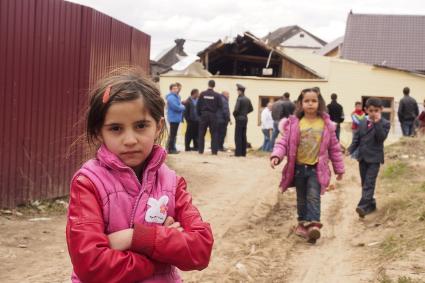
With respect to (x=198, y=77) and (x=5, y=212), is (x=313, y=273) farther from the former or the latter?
(x=198, y=77)

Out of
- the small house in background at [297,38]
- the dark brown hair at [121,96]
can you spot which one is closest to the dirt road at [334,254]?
the dark brown hair at [121,96]

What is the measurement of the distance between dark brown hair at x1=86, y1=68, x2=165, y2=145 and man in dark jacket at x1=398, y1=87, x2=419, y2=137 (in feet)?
57.8

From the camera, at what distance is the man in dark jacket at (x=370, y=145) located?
8.41 m

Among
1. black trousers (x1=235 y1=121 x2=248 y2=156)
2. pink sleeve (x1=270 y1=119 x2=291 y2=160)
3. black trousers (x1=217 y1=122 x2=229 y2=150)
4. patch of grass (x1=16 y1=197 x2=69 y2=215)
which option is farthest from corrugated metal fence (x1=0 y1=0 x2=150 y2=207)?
black trousers (x1=235 y1=121 x2=248 y2=156)

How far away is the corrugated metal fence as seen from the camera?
7.69 meters

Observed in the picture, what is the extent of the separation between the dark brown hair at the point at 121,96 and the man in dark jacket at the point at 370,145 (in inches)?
245

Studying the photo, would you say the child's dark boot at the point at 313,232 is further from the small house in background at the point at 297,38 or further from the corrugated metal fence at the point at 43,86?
the small house in background at the point at 297,38

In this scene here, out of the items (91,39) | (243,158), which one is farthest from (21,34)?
(243,158)

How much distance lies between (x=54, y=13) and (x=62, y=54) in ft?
1.94

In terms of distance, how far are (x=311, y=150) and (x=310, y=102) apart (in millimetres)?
565

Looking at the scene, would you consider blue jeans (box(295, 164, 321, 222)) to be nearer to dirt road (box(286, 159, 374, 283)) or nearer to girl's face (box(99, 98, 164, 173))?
dirt road (box(286, 159, 374, 283))

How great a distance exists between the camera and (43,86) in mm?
8336

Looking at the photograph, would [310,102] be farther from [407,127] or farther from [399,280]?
[407,127]

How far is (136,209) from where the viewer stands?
8.09ft
